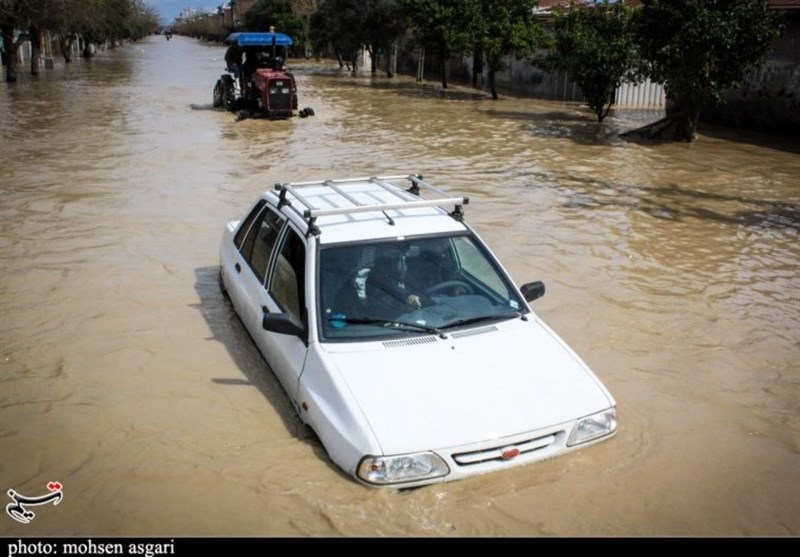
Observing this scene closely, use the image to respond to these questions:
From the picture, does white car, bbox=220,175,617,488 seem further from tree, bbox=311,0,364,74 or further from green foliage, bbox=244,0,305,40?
green foliage, bbox=244,0,305,40

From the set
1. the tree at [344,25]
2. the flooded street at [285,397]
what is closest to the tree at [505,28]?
the flooded street at [285,397]

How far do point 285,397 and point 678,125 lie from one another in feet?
56.7

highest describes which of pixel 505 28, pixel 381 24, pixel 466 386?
pixel 381 24

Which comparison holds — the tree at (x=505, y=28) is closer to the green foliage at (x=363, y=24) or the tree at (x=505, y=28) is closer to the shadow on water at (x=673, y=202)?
the green foliage at (x=363, y=24)

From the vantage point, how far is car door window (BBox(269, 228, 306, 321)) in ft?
17.0

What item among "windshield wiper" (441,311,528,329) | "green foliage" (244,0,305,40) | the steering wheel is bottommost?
"windshield wiper" (441,311,528,329)

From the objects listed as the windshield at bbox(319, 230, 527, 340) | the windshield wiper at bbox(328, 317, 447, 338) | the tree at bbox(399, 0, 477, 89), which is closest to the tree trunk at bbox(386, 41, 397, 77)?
the tree at bbox(399, 0, 477, 89)

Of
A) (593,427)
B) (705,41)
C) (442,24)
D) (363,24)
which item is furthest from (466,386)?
(363,24)

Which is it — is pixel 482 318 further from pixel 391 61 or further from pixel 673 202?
pixel 391 61

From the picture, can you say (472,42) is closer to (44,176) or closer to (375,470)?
(44,176)

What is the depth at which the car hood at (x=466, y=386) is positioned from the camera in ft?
13.8

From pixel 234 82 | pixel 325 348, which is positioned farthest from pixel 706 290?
pixel 234 82

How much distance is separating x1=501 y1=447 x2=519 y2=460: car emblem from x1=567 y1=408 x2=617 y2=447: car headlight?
15.3 inches

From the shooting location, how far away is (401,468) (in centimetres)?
409
